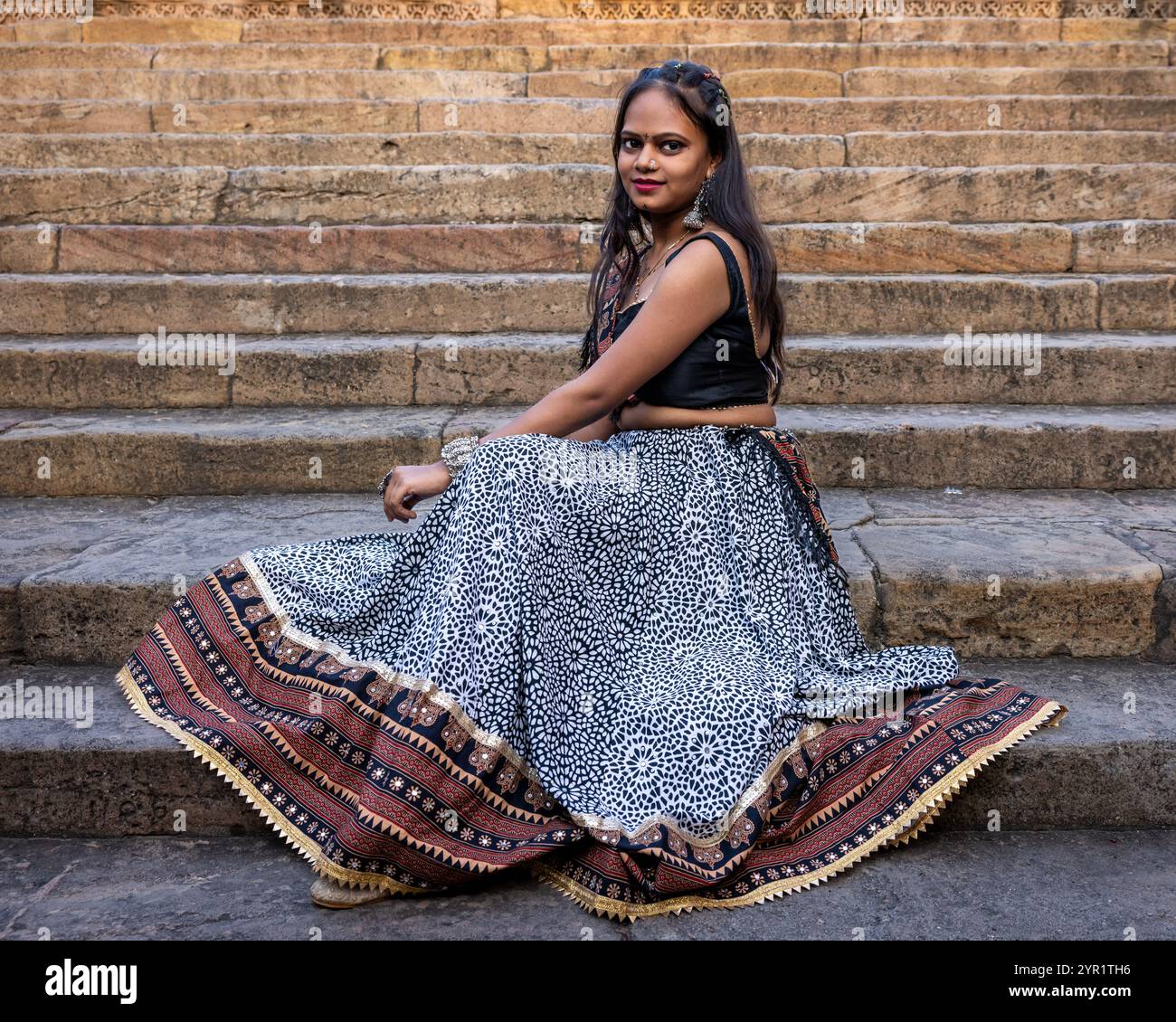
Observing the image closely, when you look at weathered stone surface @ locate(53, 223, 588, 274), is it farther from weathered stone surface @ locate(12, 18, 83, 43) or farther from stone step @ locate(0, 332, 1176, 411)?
weathered stone surface @ locate(12, 18, 83, 43)

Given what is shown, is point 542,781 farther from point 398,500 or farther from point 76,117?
point 76,117

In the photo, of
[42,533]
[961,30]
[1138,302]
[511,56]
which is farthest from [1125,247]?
[42,533]

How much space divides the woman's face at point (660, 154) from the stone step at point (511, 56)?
4.81m

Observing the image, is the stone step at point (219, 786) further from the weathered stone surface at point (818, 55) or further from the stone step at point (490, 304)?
the weathered stone surface at point (818, 55)

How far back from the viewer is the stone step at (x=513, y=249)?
16.6ft

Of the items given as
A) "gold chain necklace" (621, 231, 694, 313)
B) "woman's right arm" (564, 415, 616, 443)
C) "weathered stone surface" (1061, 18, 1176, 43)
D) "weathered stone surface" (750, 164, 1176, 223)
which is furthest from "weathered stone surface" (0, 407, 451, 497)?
"weathered stone surface" (1061, 18, 1176, 43)

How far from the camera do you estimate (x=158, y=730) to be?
257cm

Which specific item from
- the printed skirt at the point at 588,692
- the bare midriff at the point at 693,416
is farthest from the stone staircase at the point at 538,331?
the bare midriff at the point at 693,416

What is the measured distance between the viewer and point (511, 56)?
7.42 meters

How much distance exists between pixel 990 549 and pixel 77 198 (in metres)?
4.66

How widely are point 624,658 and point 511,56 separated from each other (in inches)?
238

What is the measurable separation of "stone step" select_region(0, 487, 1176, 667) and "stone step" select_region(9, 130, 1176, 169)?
282 cm

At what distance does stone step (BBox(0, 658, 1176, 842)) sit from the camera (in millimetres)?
2502

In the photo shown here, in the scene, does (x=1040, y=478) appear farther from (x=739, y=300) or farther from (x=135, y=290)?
(x=135, y=290)
